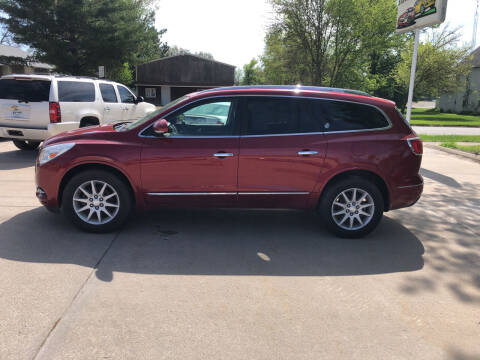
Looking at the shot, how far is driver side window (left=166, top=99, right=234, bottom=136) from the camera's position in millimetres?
4805

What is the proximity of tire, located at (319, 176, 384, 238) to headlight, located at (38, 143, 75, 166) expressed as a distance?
3.23 meters

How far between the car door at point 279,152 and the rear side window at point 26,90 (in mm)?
6497

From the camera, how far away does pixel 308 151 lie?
4746 mm

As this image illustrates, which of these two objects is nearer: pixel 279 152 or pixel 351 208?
pixel 279 152

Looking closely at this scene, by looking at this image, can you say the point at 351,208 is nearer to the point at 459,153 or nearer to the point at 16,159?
the point at 16,159

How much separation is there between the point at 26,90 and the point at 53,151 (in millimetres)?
5513

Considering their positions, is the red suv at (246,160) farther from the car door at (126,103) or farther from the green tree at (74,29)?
the green tree at (74,29)

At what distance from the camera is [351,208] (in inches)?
193

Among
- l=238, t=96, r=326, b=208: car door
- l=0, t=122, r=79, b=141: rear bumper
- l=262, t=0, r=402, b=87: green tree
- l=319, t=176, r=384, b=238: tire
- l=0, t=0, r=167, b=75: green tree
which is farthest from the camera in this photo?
l=0, t=0, r=167, b=75: green tree

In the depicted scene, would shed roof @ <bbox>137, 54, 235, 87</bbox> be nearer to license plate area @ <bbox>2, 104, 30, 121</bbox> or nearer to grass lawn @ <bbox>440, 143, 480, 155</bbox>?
grass lawn @ <bbox>440, 143, 480, 155</bbox>

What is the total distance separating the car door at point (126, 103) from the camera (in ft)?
36.9

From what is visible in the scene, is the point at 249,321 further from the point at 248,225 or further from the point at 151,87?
the point at 151,87

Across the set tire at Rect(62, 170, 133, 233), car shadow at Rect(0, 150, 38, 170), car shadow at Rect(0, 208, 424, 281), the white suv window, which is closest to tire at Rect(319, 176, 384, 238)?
car shadow at Rect(0, 208, 424, 281)

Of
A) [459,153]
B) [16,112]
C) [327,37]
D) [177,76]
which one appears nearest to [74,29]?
[327,37]
